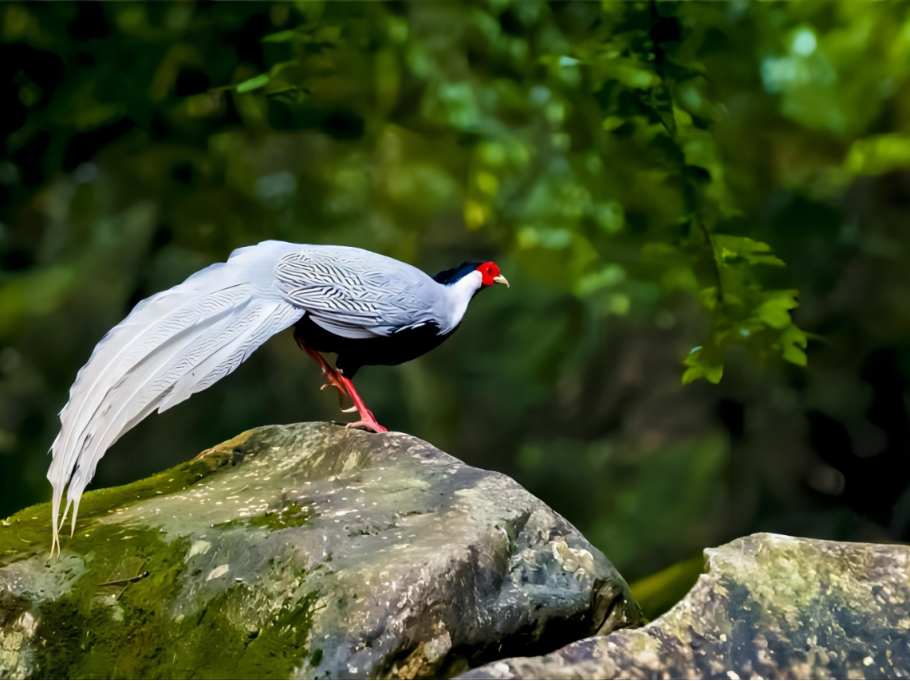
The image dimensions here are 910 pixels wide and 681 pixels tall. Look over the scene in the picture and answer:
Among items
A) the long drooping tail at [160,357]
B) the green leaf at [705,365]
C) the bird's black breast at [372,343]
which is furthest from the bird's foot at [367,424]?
the green leaf at [705,365]

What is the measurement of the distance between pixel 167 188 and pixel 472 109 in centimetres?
114

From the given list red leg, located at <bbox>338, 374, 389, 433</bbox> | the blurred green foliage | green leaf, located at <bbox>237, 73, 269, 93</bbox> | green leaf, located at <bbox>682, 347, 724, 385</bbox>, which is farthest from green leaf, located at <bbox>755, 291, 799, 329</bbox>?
green leaf, located at <bbox>237, 73, 269, 93</bbox>

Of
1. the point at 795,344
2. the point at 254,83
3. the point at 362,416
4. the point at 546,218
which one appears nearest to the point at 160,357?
the point at 362,416

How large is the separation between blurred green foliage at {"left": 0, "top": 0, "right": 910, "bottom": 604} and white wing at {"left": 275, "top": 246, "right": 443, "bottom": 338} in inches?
23.1

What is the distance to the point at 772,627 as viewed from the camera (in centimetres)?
137

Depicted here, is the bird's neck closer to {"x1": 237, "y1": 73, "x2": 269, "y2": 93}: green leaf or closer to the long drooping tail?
the long drooping tail

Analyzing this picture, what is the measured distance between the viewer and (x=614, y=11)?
259 centimetres

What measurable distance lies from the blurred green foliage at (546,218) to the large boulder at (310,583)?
844 mm

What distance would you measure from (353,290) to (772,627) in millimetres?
1282

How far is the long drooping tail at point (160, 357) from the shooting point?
1667 millimetres

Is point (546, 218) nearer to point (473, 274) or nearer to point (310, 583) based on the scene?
point (473, 274)

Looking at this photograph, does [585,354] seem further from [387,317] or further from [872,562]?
[872,562]

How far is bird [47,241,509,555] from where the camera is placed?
1.69m

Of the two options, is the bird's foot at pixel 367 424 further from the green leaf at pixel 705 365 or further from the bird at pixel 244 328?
the green leaf at pixel 705 365
